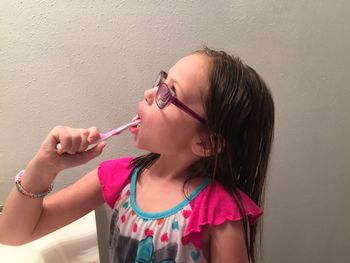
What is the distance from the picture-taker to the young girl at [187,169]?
59 cm

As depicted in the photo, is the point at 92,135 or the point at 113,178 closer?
the point at 92,135

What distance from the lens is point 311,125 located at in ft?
2.98

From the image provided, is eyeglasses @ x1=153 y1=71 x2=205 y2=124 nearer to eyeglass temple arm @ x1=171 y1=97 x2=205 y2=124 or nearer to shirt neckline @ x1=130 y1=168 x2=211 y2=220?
eyeglass temple arm @ x1=171 y1=97 x2=205 y2=124

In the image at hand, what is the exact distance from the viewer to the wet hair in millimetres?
588

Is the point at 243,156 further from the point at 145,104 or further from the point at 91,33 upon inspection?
the point at 91,33

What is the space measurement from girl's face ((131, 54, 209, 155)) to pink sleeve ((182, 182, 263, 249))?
86 mm

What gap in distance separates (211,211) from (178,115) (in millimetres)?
163

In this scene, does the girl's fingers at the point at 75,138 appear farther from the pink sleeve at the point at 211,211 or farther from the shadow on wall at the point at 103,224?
the shadow on wall at the point at 103,224

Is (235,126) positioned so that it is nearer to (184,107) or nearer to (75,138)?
(184,107)

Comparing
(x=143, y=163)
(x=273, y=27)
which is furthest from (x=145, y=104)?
(x=273, y=27)

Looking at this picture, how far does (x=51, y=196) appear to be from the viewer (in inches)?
28.6

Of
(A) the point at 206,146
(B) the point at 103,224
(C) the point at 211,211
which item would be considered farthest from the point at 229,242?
(B) the point at 103,224

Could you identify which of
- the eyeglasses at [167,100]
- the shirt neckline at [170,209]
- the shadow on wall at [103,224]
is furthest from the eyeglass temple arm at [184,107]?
the shadow on wall at [103,224]

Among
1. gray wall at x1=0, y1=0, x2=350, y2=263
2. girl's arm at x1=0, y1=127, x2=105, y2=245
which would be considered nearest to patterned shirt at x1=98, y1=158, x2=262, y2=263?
girl's arm at x1=0, y1=127, x2=105, y2=245
